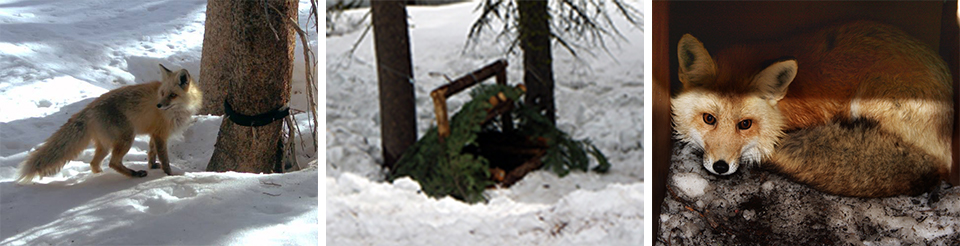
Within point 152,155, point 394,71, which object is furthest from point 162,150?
point 394,71

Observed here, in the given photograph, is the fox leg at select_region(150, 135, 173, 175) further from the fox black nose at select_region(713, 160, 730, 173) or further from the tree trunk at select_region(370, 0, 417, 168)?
the fox black nose at select_region(713, 160, 730, 173)

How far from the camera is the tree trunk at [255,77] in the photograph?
125 inches

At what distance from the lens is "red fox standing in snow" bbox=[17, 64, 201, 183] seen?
8.81 feet

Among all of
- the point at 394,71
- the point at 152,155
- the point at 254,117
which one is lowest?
the point at 152,155

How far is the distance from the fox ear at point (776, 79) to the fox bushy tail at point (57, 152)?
2704 mm

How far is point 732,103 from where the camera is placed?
1939 millimetres

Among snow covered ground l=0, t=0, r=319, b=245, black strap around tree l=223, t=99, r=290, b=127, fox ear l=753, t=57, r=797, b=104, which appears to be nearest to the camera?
fox ear l=753, t=57, r=797, b=104

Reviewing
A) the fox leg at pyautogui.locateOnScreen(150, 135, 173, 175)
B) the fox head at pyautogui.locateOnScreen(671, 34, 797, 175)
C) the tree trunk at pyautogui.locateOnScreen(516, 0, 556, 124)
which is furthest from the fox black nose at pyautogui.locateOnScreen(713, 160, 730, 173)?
the fox leg at pyautogui.locateOnScreen(150, 135, 173, 175)

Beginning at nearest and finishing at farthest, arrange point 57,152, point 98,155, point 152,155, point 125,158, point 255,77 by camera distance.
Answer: point 57,152
point 98,155
point 152,155
point 255,77
point 125,158

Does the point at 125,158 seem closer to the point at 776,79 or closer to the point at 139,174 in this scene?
the point at 139,174

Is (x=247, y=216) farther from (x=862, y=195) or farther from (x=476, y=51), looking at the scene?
(x=862, y=195)

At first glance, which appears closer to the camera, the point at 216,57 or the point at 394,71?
the point at 394,71

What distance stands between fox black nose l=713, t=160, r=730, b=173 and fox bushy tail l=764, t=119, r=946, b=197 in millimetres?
133

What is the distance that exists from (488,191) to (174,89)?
1.76 metres
